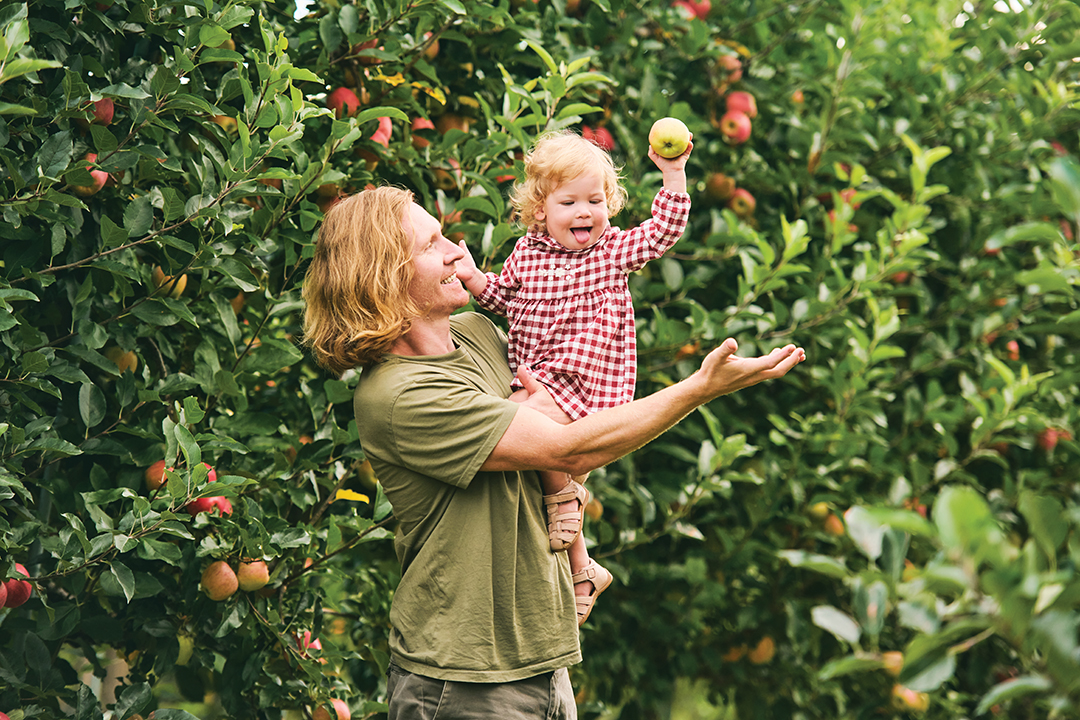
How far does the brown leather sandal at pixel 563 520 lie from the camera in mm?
1867

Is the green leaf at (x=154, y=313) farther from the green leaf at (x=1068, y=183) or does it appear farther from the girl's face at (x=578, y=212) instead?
the green leaf at (x=1068, y=183)

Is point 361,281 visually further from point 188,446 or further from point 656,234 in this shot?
point 656,234

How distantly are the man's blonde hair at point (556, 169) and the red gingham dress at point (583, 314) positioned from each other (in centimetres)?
8

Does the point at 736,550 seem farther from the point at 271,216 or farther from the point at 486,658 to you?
the point at 271,216

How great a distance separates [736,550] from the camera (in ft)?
10.2

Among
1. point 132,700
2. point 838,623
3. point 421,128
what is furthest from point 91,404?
point 838,623

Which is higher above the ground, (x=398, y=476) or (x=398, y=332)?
(x=398, y=332)

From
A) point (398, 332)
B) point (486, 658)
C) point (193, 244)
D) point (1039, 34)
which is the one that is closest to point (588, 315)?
point (398, 332)

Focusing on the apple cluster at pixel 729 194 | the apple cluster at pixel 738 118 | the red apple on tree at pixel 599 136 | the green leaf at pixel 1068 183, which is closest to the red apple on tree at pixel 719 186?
the apple cluster at pixel 729 194

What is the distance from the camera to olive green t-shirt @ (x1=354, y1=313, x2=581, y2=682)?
67.5 inches

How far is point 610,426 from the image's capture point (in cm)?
169

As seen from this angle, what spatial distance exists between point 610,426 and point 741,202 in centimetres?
181

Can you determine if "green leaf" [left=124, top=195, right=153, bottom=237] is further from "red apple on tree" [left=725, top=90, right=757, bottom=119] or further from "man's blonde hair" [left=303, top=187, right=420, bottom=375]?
"red apple on tree" [left=725, top=90, right=757, bottom=119]

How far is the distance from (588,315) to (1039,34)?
2.59m
